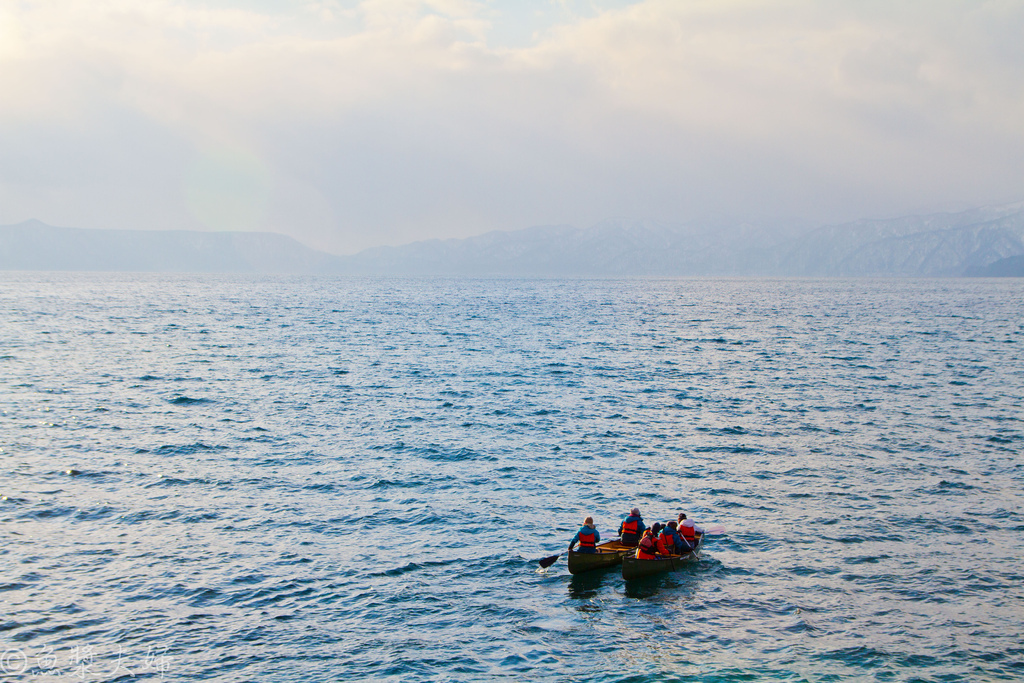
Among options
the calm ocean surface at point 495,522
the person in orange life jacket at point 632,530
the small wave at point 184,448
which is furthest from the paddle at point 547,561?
the small wave at point 184,448

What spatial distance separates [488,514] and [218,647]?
15.0 meters

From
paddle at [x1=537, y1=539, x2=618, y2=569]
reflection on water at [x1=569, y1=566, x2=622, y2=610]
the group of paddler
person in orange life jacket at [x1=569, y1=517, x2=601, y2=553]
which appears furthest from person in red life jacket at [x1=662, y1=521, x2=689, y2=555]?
paddle at [x1=537, y1=539, x2=618, y2=569]

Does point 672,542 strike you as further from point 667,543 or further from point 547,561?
point 547,561

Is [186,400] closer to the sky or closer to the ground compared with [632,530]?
closer to the sky

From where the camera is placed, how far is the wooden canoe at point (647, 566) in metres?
29.2

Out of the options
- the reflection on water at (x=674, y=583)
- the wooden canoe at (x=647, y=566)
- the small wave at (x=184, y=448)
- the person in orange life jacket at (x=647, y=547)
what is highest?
the small wave at (x=184, y=448)

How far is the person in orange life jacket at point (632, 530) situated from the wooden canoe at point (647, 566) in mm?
1177

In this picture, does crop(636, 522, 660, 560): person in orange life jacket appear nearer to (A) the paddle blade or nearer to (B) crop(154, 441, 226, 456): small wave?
(A) the paddle blade

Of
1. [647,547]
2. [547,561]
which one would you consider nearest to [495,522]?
[547,561]

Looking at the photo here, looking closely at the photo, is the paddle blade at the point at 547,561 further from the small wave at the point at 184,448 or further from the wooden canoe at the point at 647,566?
the small wave at the point at 184,448

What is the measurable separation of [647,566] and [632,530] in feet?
6.92

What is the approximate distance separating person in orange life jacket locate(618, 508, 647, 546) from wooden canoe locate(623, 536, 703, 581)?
1177 millimetres

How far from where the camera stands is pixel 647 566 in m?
29.4

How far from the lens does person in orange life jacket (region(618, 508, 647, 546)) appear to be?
3100 cm
